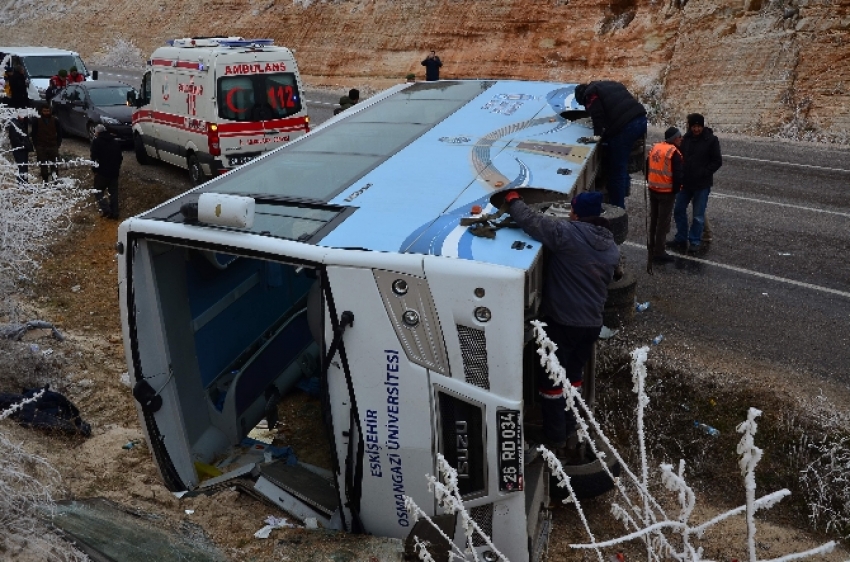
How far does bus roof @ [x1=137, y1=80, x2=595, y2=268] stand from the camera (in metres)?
4.75

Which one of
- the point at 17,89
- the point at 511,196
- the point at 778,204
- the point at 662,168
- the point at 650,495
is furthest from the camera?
the point at 17,89

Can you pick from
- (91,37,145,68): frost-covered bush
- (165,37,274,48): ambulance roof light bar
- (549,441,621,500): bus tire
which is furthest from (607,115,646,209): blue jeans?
(91,37,145,68): frost-covered bush

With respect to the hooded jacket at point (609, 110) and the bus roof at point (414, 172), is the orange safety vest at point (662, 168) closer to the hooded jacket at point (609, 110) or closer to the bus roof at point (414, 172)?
the bus roof at point (414, 172)

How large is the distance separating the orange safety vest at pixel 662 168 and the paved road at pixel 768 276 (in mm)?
992

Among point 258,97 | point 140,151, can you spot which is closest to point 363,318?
point 258,97

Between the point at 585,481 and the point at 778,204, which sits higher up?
the point at 778,204

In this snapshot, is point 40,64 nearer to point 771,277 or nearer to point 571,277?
point 771,277

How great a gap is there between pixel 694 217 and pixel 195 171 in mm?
8340

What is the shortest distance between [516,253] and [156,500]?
3.11 meters

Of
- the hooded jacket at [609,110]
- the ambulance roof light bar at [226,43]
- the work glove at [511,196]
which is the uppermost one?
the ambulance roof light bar at [226,43]

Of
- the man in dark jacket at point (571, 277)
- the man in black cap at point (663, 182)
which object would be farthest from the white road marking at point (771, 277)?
the man in dark jacket at point (571, 277)

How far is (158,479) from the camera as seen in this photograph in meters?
5.85

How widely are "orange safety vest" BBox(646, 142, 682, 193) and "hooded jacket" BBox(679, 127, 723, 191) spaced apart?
478 millimetres

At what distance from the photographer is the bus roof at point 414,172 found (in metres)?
4.75
